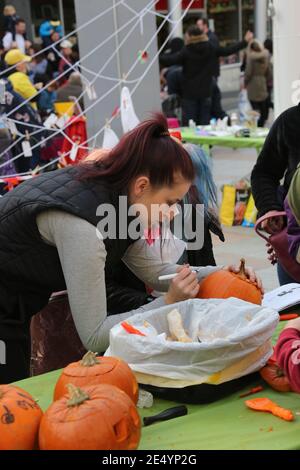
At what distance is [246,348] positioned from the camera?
5.70ft

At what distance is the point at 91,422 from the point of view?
1.32 m

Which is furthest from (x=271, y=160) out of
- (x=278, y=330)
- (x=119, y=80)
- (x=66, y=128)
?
(x=66, y=128)

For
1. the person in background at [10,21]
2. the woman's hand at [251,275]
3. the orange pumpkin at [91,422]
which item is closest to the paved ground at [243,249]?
the woman's hand at [251,275]

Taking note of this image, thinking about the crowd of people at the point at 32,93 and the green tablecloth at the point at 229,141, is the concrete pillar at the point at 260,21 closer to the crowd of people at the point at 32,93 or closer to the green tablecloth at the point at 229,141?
the crowd of people at the point at 32,93

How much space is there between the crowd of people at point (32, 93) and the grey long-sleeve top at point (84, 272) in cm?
494

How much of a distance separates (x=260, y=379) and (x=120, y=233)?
64 cm

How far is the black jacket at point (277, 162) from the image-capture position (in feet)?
9.91

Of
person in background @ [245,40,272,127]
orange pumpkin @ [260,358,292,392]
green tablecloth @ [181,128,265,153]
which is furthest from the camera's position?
person in background @ [245,40,272,127]

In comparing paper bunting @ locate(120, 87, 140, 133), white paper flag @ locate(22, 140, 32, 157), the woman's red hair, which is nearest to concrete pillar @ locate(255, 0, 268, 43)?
white paper flag @ locate(22, 140, 32, 157)

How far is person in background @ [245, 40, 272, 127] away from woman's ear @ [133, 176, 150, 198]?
32.4 ft

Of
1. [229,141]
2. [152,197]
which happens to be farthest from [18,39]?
[152,197]

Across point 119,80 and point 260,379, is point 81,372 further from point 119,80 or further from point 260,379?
point 119,80

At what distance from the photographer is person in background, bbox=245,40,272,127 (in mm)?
11664

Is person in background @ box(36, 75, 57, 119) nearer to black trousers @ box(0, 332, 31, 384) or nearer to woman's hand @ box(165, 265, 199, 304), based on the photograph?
black trousers @ box(0, 332, 31, 384)
